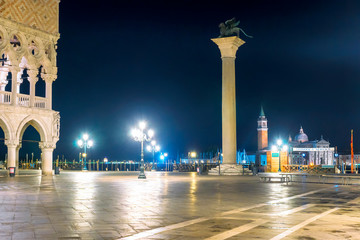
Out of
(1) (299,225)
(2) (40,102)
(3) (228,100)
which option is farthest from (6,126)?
(1) (299,225)

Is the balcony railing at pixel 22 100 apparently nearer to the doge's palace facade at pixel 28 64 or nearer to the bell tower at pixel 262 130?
the doge's palace facade at pixel 28 64

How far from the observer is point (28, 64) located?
34.1 meters

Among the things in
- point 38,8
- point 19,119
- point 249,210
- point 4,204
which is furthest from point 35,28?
point 249,210

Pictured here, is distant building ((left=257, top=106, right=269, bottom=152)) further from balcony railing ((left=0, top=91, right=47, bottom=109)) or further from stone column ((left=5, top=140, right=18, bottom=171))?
stone column ((left=5, top=140, right=18, bottom=171))

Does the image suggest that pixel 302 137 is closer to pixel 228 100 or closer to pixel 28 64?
pixel 228 100

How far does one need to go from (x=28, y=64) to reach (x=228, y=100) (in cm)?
1561

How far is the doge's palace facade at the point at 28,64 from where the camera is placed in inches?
1275

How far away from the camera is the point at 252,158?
16000 centimetres

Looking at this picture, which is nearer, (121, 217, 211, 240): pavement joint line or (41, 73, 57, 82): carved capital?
(121, 217, 211, 240): pavement joint line

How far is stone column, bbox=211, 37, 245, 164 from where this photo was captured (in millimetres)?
37531

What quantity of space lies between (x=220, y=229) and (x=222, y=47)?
30175 mm

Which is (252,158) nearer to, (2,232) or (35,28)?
(35,28)

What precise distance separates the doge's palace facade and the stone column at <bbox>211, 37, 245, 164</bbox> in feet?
43.8

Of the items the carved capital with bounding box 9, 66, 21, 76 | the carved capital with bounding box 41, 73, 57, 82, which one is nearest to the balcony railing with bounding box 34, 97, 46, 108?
the carved capital with bounding box 41, 73, 57, 82
